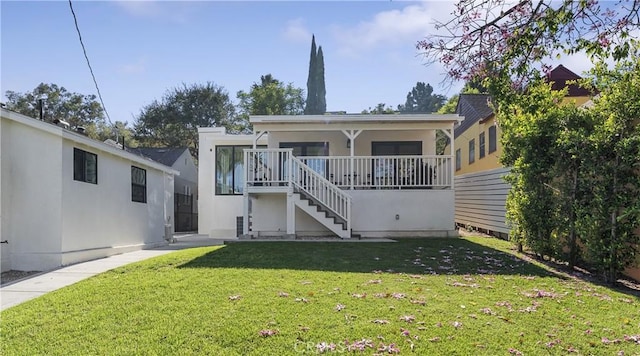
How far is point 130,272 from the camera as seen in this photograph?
6.90m

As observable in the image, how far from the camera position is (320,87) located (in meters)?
49.1

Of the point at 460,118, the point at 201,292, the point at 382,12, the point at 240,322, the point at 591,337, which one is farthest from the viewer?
the point at 460,118

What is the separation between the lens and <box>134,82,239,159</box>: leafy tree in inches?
1220

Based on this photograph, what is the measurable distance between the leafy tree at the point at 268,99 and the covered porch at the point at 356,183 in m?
23.3

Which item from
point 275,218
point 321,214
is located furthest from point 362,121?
point 275,218

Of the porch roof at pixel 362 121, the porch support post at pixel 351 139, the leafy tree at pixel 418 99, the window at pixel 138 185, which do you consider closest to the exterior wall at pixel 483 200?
the porch roof at pixel 362 121

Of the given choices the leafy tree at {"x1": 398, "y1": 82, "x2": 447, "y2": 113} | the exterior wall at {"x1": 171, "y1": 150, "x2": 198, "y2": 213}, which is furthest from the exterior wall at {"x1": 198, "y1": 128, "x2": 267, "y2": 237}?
the leafy tree at {"x1": 398, "y1": 82, "x2": 447, "y2": 113}

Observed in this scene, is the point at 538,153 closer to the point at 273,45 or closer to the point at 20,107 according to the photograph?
the point at 273,45

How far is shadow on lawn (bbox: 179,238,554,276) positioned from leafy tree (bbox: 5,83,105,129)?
29.0 m

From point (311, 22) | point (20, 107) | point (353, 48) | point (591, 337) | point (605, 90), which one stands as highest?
point (20, 107)

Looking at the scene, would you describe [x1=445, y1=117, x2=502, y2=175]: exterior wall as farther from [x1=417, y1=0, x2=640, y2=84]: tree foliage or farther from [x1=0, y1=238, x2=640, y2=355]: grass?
[x1=417, y1=0, x2=640, y2=84]: tree foliage

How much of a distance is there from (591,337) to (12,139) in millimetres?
10025

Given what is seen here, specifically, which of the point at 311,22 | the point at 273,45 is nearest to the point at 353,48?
the point at 311,22

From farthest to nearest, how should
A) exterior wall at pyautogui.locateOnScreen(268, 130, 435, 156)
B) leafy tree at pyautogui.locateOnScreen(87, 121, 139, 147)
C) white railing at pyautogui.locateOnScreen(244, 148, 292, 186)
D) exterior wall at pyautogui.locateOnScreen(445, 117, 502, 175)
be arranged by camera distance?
leafy tree at pyautogui.locateOnScreen(87, 121, 139, 147) → exterior wall at pyautogui.locateOnScreen(445, 117, 502, 175) → exterior wall at pyautogui.locateOnScreen(268, 130, 435, 156) → white railing at pyautogui.locateOnScreen(244, 148, 292, 186)
